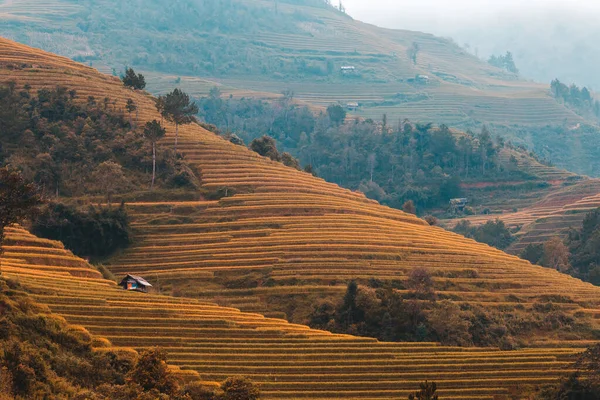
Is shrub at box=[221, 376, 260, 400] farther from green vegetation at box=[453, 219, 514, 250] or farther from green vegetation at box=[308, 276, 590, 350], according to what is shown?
green vegetation at box=[453, 219, 514, 250]

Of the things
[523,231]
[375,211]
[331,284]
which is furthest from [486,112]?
[331,284]

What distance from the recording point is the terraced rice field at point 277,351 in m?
40.2

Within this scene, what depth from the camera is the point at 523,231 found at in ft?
347

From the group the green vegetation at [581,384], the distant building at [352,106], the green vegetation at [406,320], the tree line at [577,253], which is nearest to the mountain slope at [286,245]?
the green vegetation at [406,320]

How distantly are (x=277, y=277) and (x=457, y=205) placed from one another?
74068mm

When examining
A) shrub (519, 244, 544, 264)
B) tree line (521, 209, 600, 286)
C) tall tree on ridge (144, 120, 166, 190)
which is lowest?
shrub (519, 244, 544, 264)

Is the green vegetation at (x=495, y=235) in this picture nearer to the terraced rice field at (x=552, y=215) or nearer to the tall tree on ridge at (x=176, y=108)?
the terraced rice field at (x=552, y=215)

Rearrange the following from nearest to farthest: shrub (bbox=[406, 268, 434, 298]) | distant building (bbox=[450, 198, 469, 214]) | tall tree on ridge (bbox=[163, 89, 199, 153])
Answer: shrub (bbox=[406, 268, 434, 298]) → tall tree on ridge (bbox=[163, 89, 199, 153]) → distant building (bbox=[450, 198, 469, 214])

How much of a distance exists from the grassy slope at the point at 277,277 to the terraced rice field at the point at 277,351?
93mm

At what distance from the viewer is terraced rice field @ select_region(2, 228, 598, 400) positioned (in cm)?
4025

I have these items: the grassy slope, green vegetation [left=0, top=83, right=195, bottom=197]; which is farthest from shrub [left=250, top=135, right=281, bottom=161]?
green vegetation [left=0, top=83, right=195, bottom=197]

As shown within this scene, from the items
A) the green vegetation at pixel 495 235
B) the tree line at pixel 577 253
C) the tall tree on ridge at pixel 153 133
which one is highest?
the tall tree on ridge at pixel 153 133

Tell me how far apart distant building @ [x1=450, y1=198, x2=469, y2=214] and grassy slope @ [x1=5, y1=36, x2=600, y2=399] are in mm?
49191

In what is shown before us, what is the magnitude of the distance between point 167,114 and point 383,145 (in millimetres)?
71170
